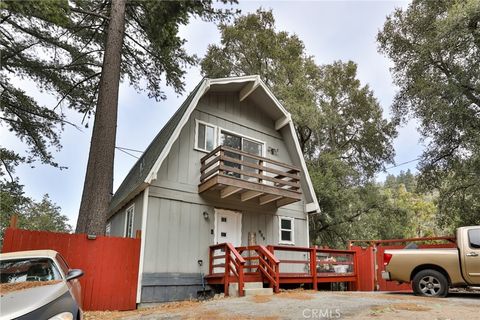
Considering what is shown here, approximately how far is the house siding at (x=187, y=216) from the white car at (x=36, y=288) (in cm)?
470

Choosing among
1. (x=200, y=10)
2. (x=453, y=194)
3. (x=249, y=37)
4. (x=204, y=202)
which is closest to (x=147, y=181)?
(x=204, y=202)

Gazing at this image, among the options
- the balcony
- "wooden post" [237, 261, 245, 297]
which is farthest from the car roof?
the balcony

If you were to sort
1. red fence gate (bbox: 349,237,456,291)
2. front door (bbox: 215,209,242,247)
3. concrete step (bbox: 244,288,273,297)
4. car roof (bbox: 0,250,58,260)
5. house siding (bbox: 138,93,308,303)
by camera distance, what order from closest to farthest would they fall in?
car roof (bbox: 0,250,58,260) → concrete step (bbox: 244,288,273,297) → house siding (bbox: 138,93,308,303) → front door (bbox: 215,209,242,247) → red fence gate (bbox: 349,237,456,291)

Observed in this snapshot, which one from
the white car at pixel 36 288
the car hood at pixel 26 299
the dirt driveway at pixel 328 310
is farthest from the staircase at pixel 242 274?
the car hood at pixel 26 299

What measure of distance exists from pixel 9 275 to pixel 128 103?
13.4m

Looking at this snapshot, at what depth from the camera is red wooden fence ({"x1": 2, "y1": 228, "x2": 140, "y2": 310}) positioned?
8.02 m

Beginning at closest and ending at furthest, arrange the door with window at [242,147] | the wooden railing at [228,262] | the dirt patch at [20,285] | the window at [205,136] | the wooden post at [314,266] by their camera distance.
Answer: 1. the dirt patch at [20,285]
2. the wooden railing at [228,262]
3. the wooden post at [314,266]
4. the window at [205,136]
5. the door with window at [242,147]

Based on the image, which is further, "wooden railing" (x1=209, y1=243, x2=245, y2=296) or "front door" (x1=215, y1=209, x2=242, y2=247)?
"front door" (x1=215, y1=209, x2=242, y2=247)

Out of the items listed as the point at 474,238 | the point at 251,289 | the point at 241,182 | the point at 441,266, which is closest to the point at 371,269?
the point at 441,266

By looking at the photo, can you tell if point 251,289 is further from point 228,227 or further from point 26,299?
point 26,299

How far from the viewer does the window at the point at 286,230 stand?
43.4 ft

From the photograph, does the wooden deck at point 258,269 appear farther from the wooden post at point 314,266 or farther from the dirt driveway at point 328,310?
the dirt driveway at point 328,310

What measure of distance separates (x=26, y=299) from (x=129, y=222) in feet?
27.2

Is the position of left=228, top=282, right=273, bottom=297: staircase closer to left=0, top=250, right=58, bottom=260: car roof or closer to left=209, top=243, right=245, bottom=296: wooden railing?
left=209, top=243, right=245, bottom=296: wooden railing
